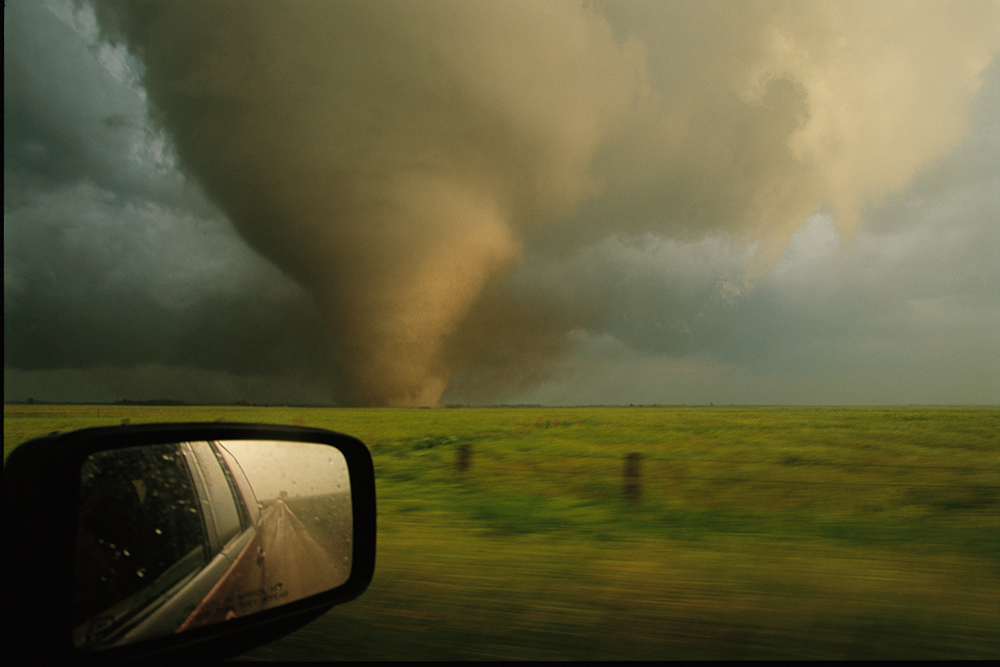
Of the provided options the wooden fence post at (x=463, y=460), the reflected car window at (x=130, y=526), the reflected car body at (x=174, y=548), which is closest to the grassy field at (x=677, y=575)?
the reflected car body at (x=174, y=548)

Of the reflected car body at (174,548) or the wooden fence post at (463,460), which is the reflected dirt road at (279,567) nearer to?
the reflected car body at (174,548)

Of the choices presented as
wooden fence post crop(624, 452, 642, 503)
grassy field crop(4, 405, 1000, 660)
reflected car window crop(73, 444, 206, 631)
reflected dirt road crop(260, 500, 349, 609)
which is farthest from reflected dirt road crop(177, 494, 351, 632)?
wooden fence post crop(624, 452, 642, 503)

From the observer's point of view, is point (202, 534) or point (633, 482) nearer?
point (202, 534)

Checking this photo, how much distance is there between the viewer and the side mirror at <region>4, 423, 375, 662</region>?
120cm

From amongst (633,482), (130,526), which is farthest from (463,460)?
(130,526)

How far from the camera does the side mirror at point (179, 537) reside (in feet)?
3.94

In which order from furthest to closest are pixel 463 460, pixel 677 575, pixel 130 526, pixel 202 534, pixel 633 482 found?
pixel 463 460
pixel 633 482
pixel 677 575
pixel 202 534
pixel 130 526

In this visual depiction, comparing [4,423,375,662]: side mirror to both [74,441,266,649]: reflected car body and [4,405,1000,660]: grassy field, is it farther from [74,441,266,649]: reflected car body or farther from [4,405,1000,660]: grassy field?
[4,405,1000,660]: grassy field

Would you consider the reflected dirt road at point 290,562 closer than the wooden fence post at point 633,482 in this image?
Yes

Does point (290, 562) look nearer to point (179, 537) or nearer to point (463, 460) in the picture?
point (179, 537)

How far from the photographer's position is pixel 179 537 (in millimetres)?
1742

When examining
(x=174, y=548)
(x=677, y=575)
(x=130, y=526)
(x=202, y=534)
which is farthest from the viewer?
(x=677, y=575)

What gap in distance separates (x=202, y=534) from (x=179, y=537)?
6.0 inches

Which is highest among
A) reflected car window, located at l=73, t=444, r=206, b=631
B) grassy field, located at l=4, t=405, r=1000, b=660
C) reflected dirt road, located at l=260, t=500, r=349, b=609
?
reflected car window, located at l=73, t=444, r=206, b=631
